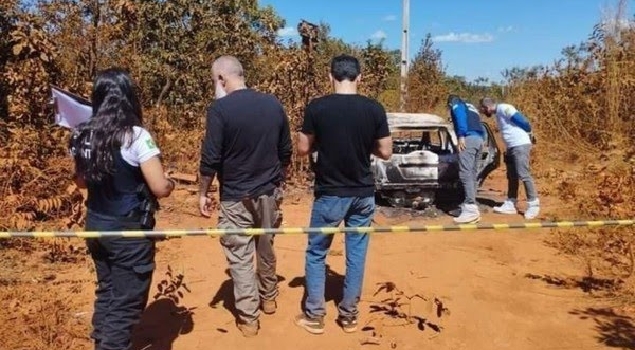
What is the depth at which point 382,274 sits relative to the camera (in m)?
5.68

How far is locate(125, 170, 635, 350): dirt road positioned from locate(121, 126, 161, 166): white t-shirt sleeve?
159 cm

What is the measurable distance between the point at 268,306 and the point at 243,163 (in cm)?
125

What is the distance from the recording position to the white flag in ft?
12.1

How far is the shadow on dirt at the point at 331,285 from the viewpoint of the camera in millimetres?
5031

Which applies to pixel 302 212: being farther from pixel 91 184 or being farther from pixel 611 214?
pixel 91 184

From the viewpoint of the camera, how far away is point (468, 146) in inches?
299

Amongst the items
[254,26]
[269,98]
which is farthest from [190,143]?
[254,26]

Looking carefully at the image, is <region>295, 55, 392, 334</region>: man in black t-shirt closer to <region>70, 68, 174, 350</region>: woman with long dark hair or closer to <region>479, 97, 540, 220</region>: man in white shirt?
<region>70, 68, 174, 350</region>: woman with long dark hair

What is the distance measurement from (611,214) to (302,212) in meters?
3.87

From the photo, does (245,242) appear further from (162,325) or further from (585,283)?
(585,283)

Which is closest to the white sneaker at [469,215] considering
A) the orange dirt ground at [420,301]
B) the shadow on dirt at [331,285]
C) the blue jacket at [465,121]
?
the orange dirt ground at [420,301]

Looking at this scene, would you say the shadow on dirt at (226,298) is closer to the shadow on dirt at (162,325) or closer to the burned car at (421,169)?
the shadow on dirt at (162,325)

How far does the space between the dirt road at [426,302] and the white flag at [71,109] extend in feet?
5.25

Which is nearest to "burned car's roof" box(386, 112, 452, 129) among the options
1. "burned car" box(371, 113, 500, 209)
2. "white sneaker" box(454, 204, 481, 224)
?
"burned car" box(371, 113, 500, 209)
